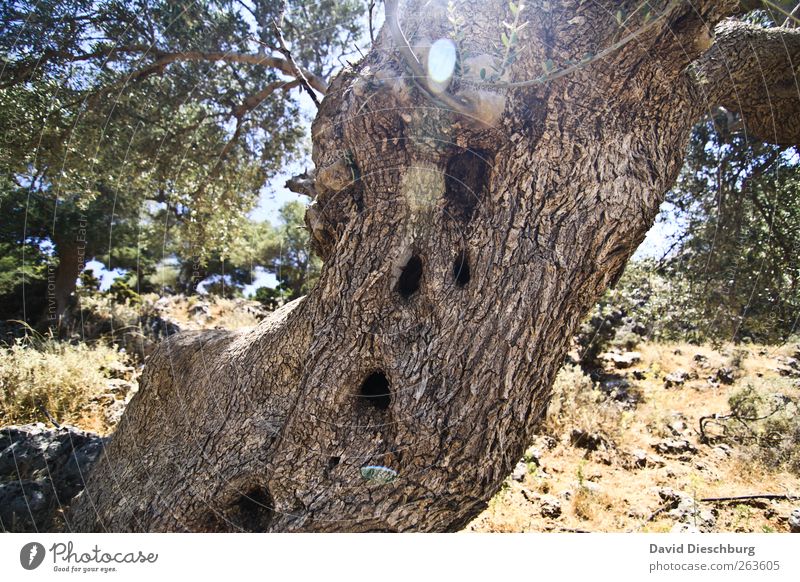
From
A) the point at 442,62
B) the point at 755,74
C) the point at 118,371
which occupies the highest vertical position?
the point at 755,74

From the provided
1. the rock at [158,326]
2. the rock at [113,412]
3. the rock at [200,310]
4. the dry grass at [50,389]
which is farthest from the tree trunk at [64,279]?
the rock at [113,412]

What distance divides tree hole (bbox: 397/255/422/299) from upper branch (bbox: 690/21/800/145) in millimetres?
1883

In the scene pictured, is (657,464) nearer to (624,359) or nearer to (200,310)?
(624,359)

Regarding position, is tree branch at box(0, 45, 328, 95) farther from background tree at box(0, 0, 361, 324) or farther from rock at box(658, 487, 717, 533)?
rock at box(658, 487, 717, 533)

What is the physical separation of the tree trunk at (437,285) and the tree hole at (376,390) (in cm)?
1

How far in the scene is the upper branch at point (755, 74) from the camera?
9.07 ft

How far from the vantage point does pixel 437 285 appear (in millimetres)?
2293

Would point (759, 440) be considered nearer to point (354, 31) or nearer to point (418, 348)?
point (418, 348)

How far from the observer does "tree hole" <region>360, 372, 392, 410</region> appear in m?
2.33

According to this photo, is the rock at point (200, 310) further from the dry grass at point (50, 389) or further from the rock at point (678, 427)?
the rock at point (678, 427)

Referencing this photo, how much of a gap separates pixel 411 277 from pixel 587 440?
3.21 metres

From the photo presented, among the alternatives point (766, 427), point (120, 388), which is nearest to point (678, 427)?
point (766, 427)
